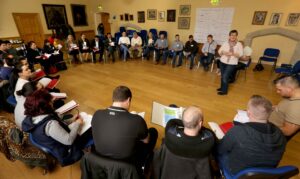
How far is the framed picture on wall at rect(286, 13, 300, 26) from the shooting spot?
17.8 feet

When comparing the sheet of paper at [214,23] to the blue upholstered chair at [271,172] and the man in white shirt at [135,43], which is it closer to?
the man in white shirt at [135,43]

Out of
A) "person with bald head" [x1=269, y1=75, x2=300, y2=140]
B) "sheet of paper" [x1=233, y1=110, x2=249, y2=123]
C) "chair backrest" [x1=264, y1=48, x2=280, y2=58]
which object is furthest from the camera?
"chair backrest" [x1=264, y1=48, x2=280, y2=58]

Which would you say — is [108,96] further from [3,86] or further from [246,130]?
[246,130]

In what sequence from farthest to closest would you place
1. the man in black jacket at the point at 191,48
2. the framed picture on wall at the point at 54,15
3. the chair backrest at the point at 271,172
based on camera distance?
the framed picture on wall at the point at 54,15, the man in black jacket at the point at 191,48, the chair backrest at the point at 271,172

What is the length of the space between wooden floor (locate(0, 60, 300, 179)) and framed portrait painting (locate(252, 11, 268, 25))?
1.72 m

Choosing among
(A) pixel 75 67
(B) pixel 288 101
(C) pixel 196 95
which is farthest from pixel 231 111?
(A) pixel 75 67

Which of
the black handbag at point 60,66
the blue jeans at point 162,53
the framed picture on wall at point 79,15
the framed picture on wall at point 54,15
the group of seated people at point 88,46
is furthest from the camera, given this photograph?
the framed picture on wall at point 79,15

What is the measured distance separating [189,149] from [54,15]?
10.3 meters

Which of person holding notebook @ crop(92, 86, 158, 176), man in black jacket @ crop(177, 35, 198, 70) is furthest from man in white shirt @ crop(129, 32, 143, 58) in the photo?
person holding notebook @ crop(92, 86, 158, 176)

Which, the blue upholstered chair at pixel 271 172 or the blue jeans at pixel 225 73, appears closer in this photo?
the blue upholstered chair at pixel 271 172

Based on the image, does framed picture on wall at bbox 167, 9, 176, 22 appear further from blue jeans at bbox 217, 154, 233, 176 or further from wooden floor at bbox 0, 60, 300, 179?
blue jeans at bbox 217, 154, 233, 176

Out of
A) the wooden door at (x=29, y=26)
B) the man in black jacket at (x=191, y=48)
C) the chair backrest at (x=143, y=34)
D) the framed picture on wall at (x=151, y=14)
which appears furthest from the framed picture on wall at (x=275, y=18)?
the wooden door at (x=29, y=26)

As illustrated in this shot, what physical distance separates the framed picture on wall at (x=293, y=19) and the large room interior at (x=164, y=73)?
2.8 inches

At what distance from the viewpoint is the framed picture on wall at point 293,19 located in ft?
17.8
